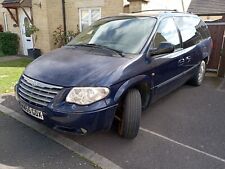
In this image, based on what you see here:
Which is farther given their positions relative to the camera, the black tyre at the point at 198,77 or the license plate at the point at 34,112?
the black tyre at the point at 198,77

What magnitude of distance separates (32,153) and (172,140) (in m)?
1.98

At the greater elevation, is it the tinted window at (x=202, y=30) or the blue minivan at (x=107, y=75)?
the tinted window at (x=202, y=30)

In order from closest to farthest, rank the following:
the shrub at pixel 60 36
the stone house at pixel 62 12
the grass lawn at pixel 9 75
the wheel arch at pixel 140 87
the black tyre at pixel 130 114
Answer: the wheel arch at pixel 140 87
the black tyre at pixel 130 114
the grass lawn at pixel 9 75
the stone house at pixel 62 12
the shrub at pixel 60 36

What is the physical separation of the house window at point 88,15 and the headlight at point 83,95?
24.4 ft

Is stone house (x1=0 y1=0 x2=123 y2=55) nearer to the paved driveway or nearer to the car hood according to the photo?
the paved driveway

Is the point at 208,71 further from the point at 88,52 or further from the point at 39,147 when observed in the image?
the point at 39,147

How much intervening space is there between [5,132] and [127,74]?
213cm

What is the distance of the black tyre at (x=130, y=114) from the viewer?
10.8 feet

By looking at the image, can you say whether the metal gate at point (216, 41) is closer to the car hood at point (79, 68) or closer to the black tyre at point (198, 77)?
the black tyre at point (198, 77)

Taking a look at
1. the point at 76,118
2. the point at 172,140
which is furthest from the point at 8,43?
the point at 172,140

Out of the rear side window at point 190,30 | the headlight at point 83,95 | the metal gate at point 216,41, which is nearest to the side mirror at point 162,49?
the rear side window at point 190,30

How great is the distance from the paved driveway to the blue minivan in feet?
0.91

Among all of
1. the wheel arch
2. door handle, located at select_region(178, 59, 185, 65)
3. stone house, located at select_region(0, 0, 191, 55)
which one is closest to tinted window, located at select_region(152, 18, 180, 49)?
door handle, located at select_region(178, 59, 185, 65)

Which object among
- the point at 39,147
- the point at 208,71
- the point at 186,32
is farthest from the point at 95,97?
the point at 208,71
